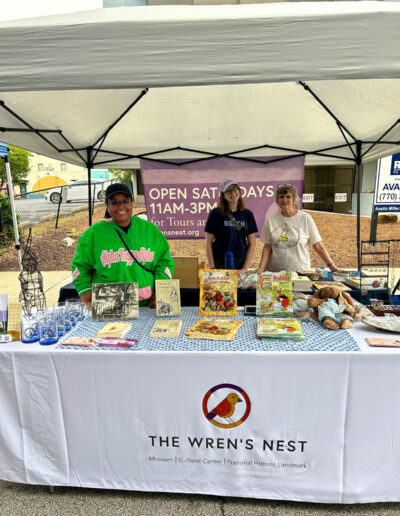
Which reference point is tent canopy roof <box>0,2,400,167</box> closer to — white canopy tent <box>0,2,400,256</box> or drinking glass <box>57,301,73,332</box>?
white canopy tent <box>0,2,400,256</box>

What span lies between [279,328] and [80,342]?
96 centimetres

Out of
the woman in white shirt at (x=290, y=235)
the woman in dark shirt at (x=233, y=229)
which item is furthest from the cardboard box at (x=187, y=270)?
the woman in white shirt at (x=290, y=235)

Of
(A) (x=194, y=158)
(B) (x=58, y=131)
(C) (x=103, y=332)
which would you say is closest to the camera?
(C) (x=103, y=332)

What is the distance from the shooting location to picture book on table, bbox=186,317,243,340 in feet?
5.77

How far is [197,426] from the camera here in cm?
165

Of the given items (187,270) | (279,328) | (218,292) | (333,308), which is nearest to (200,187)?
(187,270)

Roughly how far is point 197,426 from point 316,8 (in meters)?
1.91

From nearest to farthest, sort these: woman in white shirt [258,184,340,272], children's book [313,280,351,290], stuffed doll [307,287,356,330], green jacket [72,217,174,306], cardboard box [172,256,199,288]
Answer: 1. stuffed doll [307,287,356,330]
2. green jacket [72,217,174,306]
3. children's book [313,280,351,290]
4. woman in white shirt [258,184,340,272]
5. cardboard box [172,256,199,288]

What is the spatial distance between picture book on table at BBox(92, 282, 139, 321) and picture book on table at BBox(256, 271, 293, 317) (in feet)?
2.29

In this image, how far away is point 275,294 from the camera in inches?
78.7

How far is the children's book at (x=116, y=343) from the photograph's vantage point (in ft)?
5.51

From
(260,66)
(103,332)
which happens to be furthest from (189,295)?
(260,66)

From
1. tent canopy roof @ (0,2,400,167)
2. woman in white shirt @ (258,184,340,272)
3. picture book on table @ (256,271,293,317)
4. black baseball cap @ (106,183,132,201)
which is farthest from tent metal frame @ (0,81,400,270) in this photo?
picture book on table @ (256,271,293,317)

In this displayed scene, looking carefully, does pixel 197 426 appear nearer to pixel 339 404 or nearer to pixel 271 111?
pixel 339 404
